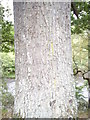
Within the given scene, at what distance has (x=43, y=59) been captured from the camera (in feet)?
4.33

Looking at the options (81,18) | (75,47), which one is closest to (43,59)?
(81,18)

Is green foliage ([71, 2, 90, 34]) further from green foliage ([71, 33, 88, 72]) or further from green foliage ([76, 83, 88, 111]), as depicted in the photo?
green foliage ([76, 83, 88, 111])

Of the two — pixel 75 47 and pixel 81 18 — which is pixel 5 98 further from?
pixel 81 18

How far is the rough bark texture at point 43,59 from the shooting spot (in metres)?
1.32

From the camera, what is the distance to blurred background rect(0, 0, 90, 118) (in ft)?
9.30

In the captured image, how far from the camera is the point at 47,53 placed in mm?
1324

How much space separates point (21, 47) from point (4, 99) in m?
2.06

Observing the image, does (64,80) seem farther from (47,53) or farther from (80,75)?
(80,75)

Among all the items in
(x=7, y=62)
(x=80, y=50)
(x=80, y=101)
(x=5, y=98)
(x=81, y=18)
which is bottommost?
(x=80, y=101)

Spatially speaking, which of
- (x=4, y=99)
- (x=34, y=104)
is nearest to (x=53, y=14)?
(x=34, y=104)

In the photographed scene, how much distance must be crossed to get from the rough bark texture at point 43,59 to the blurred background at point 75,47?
1532mm

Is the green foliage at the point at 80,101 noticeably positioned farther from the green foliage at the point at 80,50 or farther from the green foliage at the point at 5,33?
the green foliage at the point at 5,33

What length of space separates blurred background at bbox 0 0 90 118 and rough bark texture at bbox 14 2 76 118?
153 cm

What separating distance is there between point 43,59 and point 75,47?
204 centimetres
